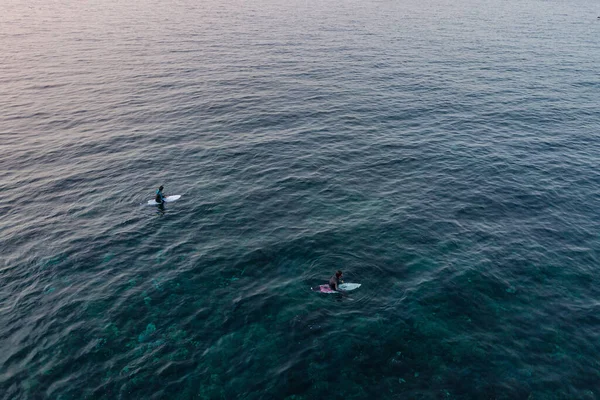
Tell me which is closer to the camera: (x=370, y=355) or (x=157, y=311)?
(x=370, y=355)

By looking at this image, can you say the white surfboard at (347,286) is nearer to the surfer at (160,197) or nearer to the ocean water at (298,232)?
the ocean water at (298,232)

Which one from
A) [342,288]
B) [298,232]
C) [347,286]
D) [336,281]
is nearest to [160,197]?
[298,232]

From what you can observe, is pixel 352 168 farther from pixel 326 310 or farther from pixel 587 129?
pixel 587 129

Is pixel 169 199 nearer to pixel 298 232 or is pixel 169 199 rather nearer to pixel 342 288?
pixel 298 232

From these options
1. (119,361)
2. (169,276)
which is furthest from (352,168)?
(119,361)

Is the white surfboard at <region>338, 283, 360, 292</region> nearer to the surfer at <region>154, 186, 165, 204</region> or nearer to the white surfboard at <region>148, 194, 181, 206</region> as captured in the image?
the white surfboard at <region>148, 194, 181, 206</region>

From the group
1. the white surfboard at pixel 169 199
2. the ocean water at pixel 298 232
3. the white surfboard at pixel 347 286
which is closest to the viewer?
the ocean water at pixel 298 232

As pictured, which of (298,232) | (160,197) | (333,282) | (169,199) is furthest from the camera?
(169,199)

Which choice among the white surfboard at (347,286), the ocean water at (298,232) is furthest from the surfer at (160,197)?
the white surfboard at (347,286)
